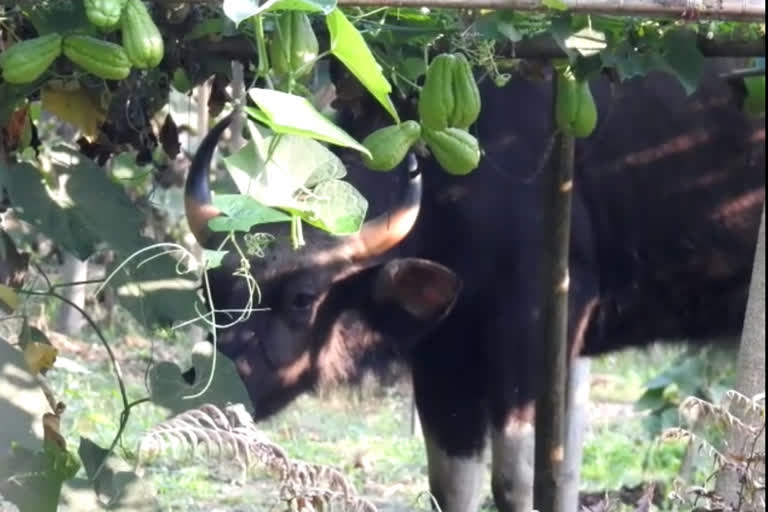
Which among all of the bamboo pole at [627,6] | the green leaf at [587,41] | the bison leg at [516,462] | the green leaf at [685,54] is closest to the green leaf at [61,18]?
the bamboo pole at [627,6]

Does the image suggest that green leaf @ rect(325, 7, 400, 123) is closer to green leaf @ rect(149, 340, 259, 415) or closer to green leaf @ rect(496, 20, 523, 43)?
green leaf @ rect(496, 20, 523, 43)

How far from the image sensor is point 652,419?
229 inches

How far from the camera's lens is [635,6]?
1.83 meters

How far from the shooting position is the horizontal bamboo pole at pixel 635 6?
1.75m

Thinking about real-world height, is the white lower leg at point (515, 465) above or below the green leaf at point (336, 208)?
below

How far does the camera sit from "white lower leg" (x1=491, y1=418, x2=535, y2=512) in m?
4.20

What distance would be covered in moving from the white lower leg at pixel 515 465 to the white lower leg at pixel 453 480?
0.22 metres

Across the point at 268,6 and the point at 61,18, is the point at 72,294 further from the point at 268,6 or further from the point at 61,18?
the point at 268,6

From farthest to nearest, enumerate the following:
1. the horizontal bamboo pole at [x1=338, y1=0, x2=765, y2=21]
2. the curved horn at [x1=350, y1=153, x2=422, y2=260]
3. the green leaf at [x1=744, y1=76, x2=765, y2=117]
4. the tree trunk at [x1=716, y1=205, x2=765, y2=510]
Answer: the curved horn at [x1=350, y1=153, x2=422, y2=260] → the green leaf at [x1=744, y1=76, x2=765, y2=117] → the tree trunk at [x1=716, y1=205, x2=765, y2=510] → the horizontal bamboo pole at [x1=338, y1=0, x2=765, y2=21]

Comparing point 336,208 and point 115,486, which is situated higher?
point 336,208

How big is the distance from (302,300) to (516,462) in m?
0.91

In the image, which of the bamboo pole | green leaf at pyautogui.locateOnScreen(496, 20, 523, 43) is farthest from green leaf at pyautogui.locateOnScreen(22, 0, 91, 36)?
green leaf at pyautogui.locateOnScreen(496, 20, 523, 43)

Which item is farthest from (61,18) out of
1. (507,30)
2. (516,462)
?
(516,462)

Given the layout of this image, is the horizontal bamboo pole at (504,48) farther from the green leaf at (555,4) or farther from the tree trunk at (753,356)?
the tree trunk at (753,356)
